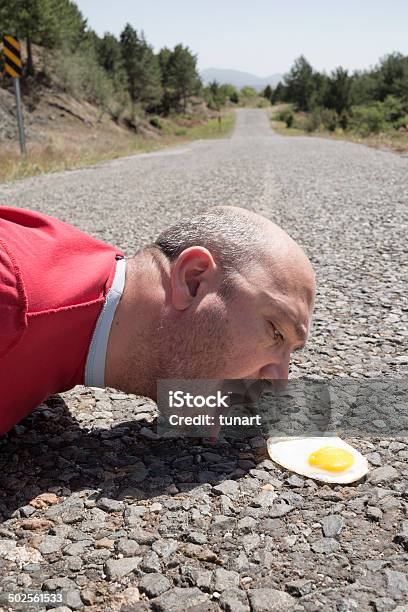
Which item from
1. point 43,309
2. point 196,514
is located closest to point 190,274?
point 43,309

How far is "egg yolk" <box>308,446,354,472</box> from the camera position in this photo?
2.33 meters

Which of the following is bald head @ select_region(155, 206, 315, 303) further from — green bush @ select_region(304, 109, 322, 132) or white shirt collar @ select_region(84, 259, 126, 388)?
green bush @ select_region(304, 109, 322, 132)

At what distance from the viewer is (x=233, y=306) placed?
2.27 m

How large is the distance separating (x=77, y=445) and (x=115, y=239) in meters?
4.55

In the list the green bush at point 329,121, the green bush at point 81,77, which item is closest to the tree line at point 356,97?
the green bush at point 329,121

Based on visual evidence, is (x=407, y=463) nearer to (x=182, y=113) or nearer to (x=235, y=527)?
(x=235, y=527)

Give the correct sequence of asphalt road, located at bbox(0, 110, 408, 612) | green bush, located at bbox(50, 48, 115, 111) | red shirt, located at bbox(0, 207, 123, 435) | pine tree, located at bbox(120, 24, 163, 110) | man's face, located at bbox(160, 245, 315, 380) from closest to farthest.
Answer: asphalt road, located at bbox(0, 110, 408, 612)
red shirt, located at bbox(0, 207, 123, 435)
man's face, located at bbox(160, 245, 315, 380)
green bush, located at bbox(50, 48, 115, 111)
pine tree, located at bbox(120, 24, 163, 110)

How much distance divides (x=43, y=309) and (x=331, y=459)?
1257mm

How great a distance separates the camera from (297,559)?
183 centimetres

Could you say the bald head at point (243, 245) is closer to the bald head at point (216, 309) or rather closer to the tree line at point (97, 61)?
the bald head at point (216, 309)

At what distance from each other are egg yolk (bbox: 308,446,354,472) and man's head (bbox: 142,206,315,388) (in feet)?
1.15

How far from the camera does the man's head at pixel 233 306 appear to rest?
2.27 m

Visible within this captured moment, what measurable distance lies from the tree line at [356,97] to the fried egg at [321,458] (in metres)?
43.9

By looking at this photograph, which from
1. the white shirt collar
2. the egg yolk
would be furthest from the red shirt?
the egg yolk
